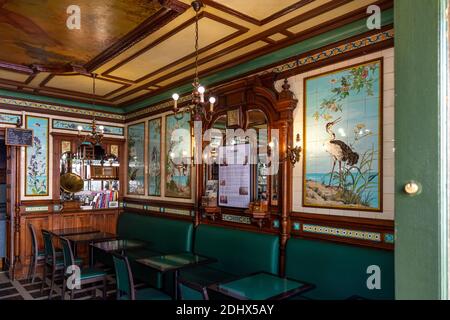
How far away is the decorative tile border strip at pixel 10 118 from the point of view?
616cm

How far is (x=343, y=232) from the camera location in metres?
3.49

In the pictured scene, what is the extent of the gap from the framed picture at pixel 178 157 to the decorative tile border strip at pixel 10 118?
282 cm

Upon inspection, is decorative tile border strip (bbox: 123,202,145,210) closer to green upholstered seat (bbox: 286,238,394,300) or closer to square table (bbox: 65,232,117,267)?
square table (bbox: 65,232,117,267)

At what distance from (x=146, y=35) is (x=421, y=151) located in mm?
3494

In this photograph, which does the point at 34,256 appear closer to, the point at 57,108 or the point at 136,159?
the point at 136,159

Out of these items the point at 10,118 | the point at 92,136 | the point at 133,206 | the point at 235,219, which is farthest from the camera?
the point at 133,206

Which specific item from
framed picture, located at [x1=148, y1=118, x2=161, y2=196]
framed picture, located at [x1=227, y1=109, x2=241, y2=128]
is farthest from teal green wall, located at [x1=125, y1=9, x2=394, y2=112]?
framed picture, located at [x1=148, y1=118, x2=161, y2=196]

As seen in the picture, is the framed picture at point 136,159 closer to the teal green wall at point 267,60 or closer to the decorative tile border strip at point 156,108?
the decorative tile border strip at point 156,108

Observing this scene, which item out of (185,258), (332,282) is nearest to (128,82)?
(185,258)

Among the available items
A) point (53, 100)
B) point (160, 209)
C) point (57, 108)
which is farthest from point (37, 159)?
point (160, 209)

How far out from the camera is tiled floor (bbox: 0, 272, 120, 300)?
5.00 m

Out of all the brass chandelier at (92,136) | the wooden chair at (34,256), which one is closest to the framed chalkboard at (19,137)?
the brass chandelier at (92,136)

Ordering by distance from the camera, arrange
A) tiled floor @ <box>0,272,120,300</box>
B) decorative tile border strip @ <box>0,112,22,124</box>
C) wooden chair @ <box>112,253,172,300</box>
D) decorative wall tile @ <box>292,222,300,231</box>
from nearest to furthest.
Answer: wooden chair @ <box>112,253,172,300</box>, decorative wall tile @ <box>292,222,300,231</box>, tiled floor @ <box>0,272,120,300</box>, decorative tile border strip @ <box>0,112,22,124</box>

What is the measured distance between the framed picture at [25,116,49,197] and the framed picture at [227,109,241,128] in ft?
13.0
